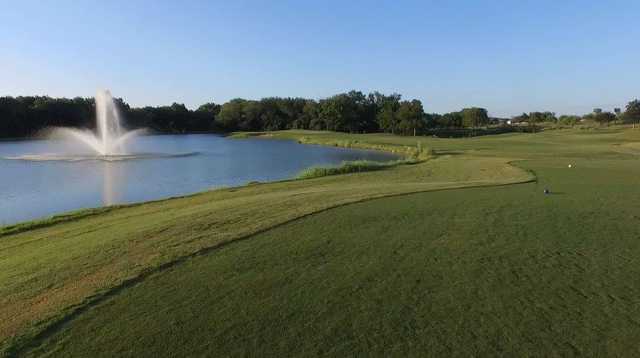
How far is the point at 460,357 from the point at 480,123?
143 m

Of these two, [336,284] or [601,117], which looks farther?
[601,117]

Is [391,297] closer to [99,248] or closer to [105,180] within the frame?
[99,248]

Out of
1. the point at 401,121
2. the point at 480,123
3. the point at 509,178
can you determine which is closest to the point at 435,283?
the point at 509,178

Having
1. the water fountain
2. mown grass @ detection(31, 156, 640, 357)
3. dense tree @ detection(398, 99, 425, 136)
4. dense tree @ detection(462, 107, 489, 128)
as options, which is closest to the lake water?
the water fountain

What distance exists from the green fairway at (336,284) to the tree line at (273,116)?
312 feet

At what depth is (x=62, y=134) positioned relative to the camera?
103750mm

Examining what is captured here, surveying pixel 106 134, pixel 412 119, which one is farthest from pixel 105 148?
pixel 412 119

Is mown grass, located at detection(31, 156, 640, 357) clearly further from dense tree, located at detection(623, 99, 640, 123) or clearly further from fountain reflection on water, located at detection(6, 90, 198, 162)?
dense tree, located at detection(623, 99, 640, 123)

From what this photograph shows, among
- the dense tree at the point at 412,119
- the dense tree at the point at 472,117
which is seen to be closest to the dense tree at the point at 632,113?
the dense tree at the point at 472,117

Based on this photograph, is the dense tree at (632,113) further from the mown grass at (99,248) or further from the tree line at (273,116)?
the mown grass at (99,248)

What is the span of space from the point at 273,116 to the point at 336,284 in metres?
132

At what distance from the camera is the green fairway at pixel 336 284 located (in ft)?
17.0

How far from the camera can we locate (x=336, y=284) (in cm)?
679

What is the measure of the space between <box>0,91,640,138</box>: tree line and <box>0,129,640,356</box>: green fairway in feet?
312
